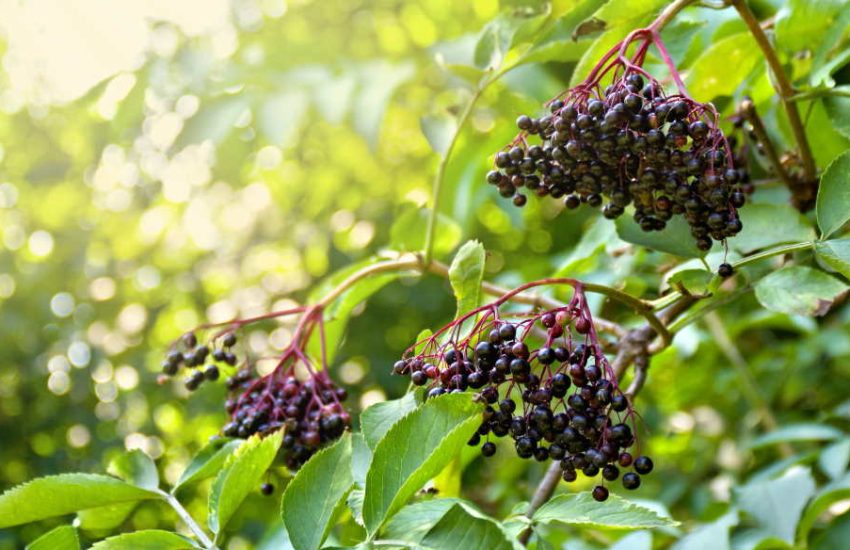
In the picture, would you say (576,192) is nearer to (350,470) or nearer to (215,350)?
(350,470)

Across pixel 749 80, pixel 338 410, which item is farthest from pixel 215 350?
pixel 749 80

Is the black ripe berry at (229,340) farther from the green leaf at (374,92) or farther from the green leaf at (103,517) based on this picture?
the green leaf at (374,92)

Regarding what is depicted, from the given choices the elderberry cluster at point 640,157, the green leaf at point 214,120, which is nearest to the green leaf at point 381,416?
the elderberry cluster at point 640,157

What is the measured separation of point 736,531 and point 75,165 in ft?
10.8

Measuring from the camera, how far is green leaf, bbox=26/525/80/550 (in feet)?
3.43

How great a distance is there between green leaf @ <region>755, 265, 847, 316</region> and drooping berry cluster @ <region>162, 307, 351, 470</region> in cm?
66

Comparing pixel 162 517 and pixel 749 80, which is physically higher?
pixel 749 80

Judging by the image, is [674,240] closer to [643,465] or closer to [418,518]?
[643,465]

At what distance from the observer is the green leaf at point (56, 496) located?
3.54ft

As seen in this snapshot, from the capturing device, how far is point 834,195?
3.66 ft

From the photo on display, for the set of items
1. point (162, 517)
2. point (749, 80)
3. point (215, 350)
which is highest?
point (749, 80)

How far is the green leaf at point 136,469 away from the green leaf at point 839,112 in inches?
45.9

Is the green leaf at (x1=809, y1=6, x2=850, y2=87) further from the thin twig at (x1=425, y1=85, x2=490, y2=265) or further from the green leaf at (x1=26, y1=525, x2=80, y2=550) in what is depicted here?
the green leaf at (x1=26, y1=525, x2=80, y2=550)

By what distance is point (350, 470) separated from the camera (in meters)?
1.01
